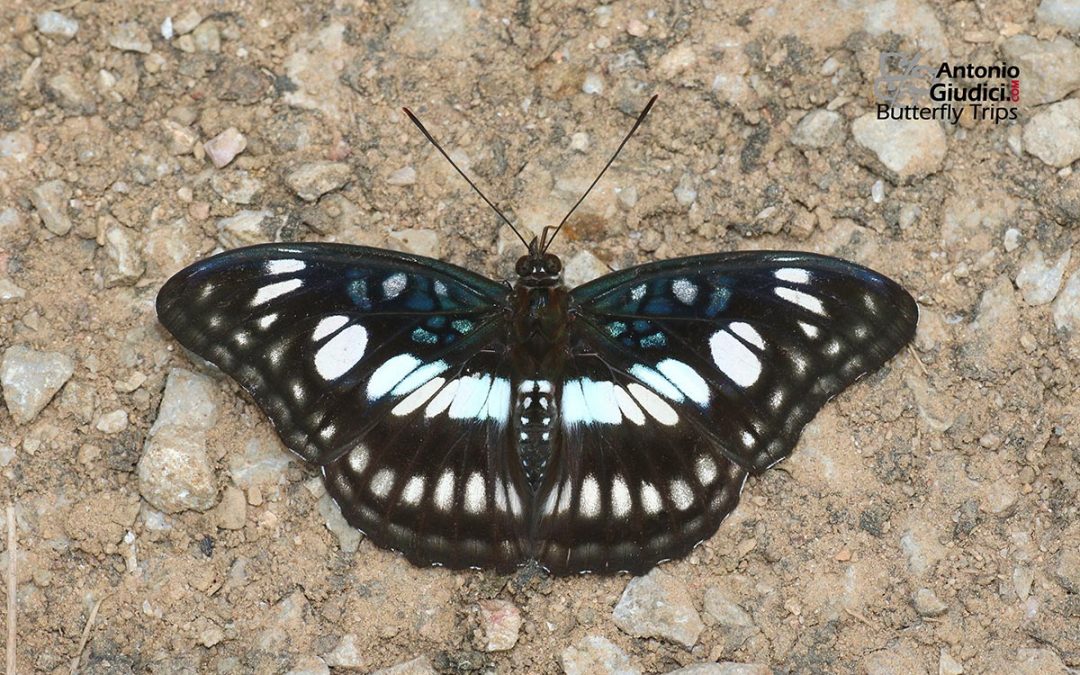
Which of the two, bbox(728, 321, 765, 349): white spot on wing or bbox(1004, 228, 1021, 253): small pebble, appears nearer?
bbox(728, 321, 765, 349): white spot on wing

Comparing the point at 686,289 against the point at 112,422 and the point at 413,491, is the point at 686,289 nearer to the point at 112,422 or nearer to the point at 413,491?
the point at 413,491

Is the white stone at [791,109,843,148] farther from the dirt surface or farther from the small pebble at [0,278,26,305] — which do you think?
the small pebble at [0,278,26,305]

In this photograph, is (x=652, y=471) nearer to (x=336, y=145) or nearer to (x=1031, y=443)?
(x=1031, y=443)

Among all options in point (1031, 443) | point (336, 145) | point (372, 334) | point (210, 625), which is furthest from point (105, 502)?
point (1031, 443)

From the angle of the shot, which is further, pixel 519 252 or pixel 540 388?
pixel 519 252

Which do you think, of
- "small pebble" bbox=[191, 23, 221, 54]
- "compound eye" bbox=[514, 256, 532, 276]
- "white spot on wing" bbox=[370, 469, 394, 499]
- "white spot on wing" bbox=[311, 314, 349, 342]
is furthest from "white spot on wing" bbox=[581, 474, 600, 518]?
"small pebble" bbox=[191, 23, 221, 54]

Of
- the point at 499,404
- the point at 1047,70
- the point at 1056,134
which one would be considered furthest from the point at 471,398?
the point at 1047,70

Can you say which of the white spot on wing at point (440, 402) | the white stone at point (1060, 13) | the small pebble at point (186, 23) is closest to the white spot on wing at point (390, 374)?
the white spot on wing at point (440, 402)
